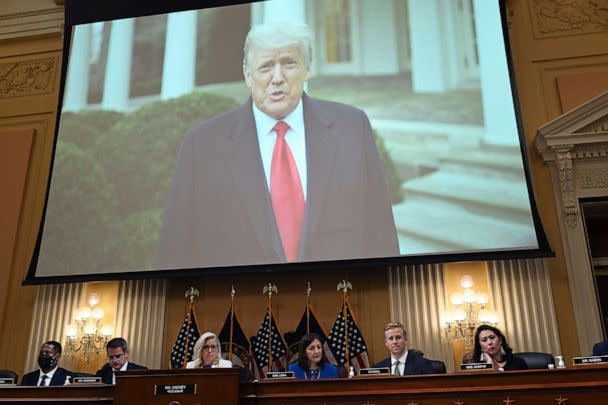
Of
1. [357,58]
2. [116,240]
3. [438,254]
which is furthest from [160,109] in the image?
[438,254]

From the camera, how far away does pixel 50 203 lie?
7930 millimetres

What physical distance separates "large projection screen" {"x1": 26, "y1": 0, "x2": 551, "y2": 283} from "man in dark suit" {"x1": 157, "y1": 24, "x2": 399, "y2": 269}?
0.02 metres

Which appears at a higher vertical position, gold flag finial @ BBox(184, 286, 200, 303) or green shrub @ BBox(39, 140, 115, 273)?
green shrub @ BBox(39, 140, 115, 273)

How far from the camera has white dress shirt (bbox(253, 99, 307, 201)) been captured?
7.29 metres

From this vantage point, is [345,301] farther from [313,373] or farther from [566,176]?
[566,176]

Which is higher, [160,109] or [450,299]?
[160,109]

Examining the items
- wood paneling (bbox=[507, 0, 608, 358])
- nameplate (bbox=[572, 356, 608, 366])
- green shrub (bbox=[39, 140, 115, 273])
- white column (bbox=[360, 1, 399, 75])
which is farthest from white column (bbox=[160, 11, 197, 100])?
nameplate (bbox=[572, 356, 608, 366])

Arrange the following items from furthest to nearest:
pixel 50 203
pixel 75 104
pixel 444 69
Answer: pixel 75 104 → pixel 50 203 → pixel 444 69

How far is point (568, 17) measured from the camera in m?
7.89

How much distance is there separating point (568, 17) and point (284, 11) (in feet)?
11.8

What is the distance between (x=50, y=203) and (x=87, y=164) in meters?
0.67

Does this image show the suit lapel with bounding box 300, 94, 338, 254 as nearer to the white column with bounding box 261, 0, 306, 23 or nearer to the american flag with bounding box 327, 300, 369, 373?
the american flag with bounding box 327, 300, 369, 373

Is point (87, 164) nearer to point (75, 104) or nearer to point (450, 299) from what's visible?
point (75, 104)

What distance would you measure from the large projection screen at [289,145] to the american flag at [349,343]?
2.10 ft
